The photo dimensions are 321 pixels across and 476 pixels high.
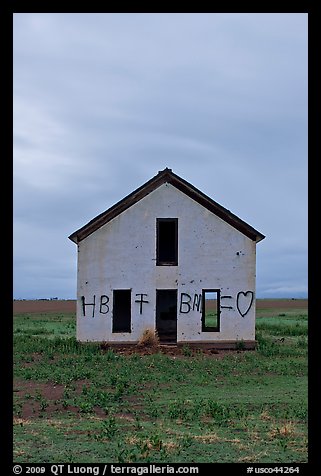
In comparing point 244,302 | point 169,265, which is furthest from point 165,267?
point 244,302

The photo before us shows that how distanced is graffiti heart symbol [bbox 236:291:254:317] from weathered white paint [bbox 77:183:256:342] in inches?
2.3

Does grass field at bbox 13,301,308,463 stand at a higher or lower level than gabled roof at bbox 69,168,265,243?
lower

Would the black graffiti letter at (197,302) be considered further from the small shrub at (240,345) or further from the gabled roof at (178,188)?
the gabled roof at (178,188)

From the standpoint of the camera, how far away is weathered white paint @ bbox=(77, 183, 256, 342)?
2531cm

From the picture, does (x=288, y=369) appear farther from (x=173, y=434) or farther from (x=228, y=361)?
(x=173, y=434)

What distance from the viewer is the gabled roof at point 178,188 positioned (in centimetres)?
2555

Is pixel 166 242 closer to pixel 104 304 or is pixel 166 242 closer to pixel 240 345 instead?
pixel 104 304

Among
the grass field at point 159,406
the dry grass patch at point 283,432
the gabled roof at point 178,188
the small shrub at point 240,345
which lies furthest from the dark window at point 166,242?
the dry grass patch at point 283,432

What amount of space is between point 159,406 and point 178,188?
1387cm

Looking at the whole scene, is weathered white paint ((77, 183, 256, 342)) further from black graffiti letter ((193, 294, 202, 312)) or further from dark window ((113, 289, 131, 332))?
dark window ((113, 289, 131, 332))

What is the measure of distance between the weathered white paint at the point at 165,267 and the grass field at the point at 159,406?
1.83 metres

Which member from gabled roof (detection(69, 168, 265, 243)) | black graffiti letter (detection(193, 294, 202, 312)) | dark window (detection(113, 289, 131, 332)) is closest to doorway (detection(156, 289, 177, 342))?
dark window (detection(113, 289, 131, 332))

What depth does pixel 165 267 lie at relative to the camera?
25406mm
